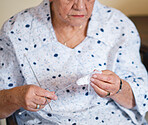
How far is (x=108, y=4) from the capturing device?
2.00 metres

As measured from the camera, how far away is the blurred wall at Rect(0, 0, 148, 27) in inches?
65.1

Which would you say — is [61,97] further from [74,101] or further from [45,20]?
[45,20]

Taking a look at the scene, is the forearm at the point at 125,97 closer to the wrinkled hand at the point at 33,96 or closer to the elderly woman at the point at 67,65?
the elderly woman at the point at 67,65

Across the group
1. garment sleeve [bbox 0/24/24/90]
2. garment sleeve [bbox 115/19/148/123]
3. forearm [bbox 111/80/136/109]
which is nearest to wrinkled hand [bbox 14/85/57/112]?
garment sleeve [bbox 0/24/24/90]

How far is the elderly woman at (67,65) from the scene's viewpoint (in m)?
1.10

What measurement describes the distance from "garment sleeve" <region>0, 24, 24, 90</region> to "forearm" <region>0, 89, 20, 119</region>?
68 millimetres

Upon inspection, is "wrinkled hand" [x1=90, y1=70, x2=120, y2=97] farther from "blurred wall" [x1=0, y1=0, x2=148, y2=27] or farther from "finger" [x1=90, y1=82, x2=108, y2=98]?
"blurred wall" [x1=0, y1=0, x2=148, y2=27]

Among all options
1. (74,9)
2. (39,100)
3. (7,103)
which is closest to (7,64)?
(7,103)

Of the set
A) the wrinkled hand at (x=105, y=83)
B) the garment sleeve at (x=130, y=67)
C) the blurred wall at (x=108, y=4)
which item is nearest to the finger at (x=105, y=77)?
the wrinkled hand at (x=105, y=83)

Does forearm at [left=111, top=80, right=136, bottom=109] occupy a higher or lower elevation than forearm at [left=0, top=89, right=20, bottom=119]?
lower

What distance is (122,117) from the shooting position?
1180mm

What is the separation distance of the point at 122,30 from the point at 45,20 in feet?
1.46

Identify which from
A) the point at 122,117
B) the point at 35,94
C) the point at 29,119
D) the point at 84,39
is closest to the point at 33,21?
the point at 84,39

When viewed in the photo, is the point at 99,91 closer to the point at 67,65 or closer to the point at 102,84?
the point at 102,84
